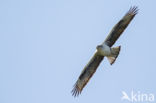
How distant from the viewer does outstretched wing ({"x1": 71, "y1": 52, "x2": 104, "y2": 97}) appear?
20.4m

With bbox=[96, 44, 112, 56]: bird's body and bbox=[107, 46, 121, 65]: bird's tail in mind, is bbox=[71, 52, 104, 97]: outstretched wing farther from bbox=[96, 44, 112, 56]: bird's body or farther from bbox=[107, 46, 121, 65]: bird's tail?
bbox=[107, 46, 121, 65]: bird's tail

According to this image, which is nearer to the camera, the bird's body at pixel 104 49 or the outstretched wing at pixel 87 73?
the bird's body at pixel 104 49

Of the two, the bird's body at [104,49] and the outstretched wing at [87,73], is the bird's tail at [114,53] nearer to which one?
the bird's body at [104,49]

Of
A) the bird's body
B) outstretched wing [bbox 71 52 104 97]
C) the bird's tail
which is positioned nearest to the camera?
the bird's tail

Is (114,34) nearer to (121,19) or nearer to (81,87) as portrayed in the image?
(121,19)

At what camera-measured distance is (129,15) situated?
19.6 metres

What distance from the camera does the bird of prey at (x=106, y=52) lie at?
19.6 m

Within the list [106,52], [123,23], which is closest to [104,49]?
[106,52]

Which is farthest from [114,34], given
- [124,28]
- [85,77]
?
[85,77]

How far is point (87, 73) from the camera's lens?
20562 millimetres

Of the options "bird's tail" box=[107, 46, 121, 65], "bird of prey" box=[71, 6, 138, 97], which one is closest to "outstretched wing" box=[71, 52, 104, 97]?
"bird of prey" box=[71, 6, 138, 97]

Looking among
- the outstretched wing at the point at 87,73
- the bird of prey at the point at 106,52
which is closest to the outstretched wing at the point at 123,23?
the bird of prey at the point at 106,52

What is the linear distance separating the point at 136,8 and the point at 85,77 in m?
2.85

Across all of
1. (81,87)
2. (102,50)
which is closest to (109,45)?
(102,50)
